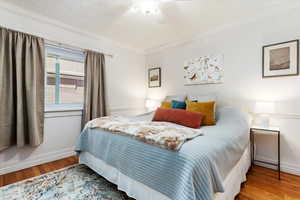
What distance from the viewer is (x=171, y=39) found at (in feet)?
10.5

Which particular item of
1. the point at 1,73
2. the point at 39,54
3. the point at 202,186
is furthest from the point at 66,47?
the point at 202,186

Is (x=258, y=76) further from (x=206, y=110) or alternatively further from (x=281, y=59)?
(x=206, y=110)

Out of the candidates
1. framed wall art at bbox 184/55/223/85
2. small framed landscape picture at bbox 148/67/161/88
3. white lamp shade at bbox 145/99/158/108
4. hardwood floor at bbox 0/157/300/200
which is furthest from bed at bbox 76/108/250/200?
small framed landscape picture at bbox 148/67/161/88

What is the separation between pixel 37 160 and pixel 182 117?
92.1 inches

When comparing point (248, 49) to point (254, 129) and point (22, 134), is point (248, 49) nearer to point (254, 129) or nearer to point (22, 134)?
point (254, 129)

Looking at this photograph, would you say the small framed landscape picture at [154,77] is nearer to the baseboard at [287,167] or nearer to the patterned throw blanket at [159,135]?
the patterned throw blanket at [159,135]

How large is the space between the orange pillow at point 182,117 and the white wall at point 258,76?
0.97 meters

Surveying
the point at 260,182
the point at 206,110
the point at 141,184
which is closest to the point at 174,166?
the point at 141,184

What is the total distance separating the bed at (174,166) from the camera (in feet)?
3.17

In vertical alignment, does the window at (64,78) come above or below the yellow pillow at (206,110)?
above

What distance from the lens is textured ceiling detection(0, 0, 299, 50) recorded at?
1.97 m

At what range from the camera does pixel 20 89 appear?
205 cm

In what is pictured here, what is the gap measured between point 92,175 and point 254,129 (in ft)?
7.59

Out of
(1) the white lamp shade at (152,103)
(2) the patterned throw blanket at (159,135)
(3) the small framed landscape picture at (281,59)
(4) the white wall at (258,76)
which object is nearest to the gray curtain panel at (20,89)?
(2) the patterned throw blanket at (159,135)
